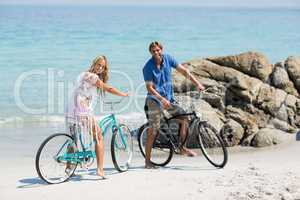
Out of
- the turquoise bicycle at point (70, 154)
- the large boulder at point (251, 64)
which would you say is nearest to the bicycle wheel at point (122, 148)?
the turquoise bicycle at point (70, 154)

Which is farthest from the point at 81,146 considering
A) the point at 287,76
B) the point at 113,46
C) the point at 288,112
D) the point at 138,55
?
the point at 113,46

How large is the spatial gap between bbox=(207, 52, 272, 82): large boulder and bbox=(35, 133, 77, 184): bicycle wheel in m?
6.22

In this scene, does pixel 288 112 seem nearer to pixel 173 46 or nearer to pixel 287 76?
pixel 287 76

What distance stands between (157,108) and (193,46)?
33.4 m

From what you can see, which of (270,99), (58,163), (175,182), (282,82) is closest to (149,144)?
(175,182)

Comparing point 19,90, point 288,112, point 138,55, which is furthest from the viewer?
point 138,55

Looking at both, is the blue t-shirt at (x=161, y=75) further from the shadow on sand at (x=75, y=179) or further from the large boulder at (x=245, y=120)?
the large boulder at (x=245, y=120)

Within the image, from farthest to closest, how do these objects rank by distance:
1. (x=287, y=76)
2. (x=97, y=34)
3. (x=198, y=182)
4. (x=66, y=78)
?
(x=97, y=34) < (x=66, y=78) < (x=287, y=76) < (x=198, y=182)

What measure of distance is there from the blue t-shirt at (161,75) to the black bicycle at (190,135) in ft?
1.25

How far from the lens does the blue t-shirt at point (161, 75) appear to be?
892 centimetres

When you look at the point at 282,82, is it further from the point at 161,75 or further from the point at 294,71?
the point at 161,75

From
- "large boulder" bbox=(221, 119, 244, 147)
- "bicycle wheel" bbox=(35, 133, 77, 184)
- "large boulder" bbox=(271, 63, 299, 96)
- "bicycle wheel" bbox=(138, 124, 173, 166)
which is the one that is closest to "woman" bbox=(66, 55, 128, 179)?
"bicycle wheel" bbox=(35, 133, 77, 184)

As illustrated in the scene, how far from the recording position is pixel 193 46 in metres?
42.1

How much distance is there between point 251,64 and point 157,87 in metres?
5.40
